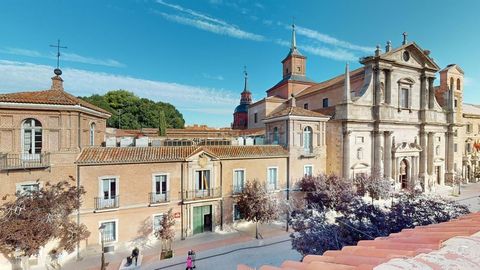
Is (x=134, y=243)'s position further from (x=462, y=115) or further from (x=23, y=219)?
(x=462, y=115)

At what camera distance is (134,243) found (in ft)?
51.6

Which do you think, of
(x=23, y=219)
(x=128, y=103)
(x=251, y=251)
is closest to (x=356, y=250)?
(x=251, y=251)

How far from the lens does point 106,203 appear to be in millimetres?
14977

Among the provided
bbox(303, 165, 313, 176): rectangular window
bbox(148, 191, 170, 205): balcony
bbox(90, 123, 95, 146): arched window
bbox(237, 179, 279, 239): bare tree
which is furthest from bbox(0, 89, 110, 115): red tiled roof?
bbox(303, 165, 313, 176): rectangular window

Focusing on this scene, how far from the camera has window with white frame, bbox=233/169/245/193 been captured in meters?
18.5

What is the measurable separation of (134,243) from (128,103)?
40.6 m

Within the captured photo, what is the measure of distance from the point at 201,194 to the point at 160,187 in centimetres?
289

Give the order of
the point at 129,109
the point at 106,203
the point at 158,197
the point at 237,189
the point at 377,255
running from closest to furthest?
the point at 377,255 < the point at 106,203 < the point at 158,197 < the point at 237,189 < the point at 129,109

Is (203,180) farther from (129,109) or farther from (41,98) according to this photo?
(129,109)

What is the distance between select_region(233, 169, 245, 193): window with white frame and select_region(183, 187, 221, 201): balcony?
140 centimetres

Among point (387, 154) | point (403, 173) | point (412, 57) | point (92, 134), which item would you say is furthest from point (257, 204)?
point (412, 57)

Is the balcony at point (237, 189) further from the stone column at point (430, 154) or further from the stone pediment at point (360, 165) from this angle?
the stone column at point (430, 154)

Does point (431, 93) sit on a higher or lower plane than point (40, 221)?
higher

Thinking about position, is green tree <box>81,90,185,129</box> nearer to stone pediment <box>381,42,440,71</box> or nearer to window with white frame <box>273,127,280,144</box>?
window with white frame <box>273,127,280,144</box>
